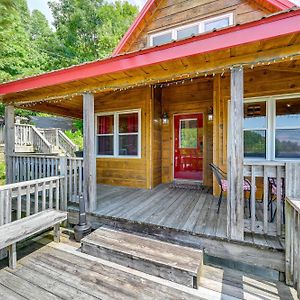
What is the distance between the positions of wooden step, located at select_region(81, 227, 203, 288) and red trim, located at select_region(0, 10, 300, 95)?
2.52 m

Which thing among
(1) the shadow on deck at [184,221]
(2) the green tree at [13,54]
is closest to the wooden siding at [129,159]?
(1) the shadow on deck at [184,221]

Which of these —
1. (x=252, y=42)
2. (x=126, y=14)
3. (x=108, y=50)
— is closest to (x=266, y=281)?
(x=252, y=42)

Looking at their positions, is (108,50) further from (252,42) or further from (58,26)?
(252,42)

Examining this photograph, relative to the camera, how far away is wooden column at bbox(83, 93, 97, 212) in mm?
3572

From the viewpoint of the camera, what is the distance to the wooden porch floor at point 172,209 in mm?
2801

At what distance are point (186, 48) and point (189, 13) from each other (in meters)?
3.67

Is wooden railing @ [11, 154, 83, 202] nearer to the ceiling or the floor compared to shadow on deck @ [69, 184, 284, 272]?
nearer to the ceiling

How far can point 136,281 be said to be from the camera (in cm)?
225

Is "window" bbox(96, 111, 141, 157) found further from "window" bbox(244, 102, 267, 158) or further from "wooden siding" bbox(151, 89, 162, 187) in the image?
"window" bbox(244, 102, 267, 158)

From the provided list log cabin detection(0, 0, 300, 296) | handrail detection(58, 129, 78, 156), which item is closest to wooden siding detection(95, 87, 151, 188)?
log cabin detection(0, 0, 300, 296)

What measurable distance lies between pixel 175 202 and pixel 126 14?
18133 mm

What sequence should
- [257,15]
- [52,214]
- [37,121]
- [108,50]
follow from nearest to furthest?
1. [52,214]
2. [257,15]
3. [108,50]
4. [37,121]

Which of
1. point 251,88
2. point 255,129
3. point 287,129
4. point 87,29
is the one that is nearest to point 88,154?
point 255,129

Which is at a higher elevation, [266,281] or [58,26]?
[58,26]
